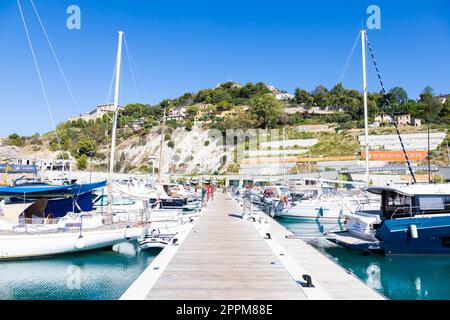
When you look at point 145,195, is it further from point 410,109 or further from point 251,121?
point 410,109

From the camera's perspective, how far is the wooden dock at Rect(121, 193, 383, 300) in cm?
782

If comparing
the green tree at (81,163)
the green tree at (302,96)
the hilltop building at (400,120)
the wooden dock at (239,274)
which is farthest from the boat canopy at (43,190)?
the green tree at (302,96)

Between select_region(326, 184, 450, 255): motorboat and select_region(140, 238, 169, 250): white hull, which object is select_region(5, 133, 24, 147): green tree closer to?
select_region(140, 238, 169, 250): white hull

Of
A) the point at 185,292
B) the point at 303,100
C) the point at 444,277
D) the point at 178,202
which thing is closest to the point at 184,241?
the point at 185,292

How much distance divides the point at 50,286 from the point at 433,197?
50.5 feet

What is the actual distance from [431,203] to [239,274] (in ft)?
34.8

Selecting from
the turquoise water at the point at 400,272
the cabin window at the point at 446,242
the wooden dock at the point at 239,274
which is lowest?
the turquoise water at the point at 400,272

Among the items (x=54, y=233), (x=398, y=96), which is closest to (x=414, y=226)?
(x=54, y=233)

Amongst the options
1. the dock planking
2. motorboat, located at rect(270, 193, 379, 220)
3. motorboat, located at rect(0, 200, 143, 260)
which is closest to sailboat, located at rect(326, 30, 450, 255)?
the dock planking

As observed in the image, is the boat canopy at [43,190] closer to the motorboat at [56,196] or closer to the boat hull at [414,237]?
the motorboat at [56,196]

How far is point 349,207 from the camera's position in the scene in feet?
94.8

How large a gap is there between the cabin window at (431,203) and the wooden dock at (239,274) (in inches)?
218

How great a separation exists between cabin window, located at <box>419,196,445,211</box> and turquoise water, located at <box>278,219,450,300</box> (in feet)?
6.96

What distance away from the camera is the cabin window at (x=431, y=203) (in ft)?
52.1
